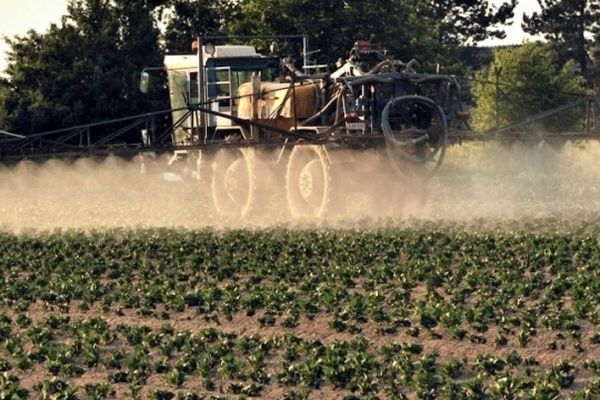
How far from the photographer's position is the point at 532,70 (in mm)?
62312

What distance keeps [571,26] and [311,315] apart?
8397 cm

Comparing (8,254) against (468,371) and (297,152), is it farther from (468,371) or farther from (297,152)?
(468,371)

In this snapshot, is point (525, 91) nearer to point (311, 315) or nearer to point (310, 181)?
point (310, 181)

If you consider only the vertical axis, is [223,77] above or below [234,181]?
above

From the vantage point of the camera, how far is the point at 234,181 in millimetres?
32906

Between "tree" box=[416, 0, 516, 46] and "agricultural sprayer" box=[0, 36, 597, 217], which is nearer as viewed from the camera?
"agricultural sprayer" box=[0, 36, 597, 217]

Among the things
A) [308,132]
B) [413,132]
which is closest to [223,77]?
[308,132]

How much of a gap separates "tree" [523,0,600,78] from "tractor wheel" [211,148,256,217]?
67125mm

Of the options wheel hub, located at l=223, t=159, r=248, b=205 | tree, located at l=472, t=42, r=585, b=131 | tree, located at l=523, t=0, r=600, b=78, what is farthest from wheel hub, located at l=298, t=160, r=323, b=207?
tree, located at l=523, t=0, r=600, b=78

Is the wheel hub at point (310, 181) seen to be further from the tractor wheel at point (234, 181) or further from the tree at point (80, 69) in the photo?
the tree at point (80, 69)

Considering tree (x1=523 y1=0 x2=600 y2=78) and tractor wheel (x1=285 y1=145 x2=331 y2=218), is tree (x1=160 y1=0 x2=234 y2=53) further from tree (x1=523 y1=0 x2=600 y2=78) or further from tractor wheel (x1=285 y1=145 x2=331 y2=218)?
tree (x1=523 y1=0 x2=600 y2=78)

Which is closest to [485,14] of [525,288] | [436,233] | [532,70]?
[532,70]

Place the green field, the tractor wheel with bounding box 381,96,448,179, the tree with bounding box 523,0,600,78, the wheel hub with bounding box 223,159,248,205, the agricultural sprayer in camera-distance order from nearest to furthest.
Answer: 1. the green field
2. the tractor wheel with bounding box 381,96,448,179
3. the agricultural sprayer
4. the wheel hub with bounding box 223,159,248,205
5. the tree with bounding box 523,0,600,78

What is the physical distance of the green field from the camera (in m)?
14.3
